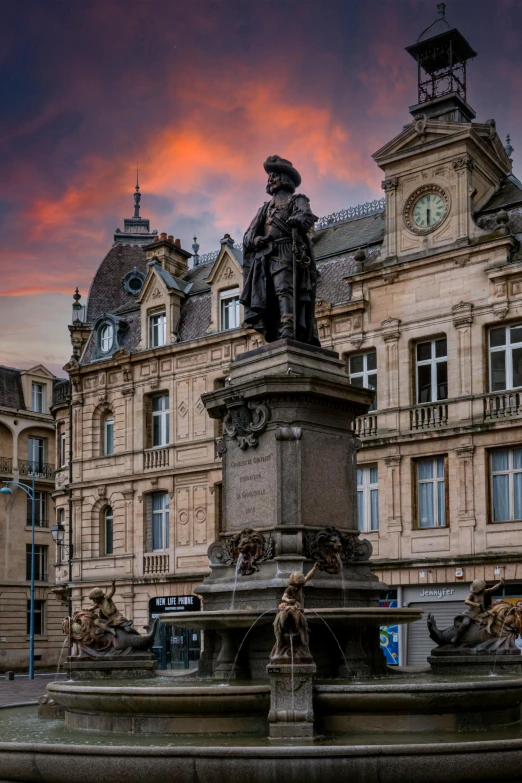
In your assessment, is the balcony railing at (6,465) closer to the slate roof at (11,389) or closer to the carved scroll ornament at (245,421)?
the slate roof at (11,389)

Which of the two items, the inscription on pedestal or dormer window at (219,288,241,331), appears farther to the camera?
dormer window at (219,288,241,331)

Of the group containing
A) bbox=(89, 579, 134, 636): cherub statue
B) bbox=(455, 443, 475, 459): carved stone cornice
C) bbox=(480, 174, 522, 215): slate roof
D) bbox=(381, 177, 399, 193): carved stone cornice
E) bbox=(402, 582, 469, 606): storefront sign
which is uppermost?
bbox=(381, 177, 399, 193): carved stone cornice

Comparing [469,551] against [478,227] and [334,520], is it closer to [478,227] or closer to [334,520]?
[478,227]

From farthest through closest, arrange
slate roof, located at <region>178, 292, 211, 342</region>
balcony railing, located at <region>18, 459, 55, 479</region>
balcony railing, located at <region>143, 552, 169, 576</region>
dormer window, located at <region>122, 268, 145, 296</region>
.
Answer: balcony railing, located at <region>18, 459, 55, 479</region>
dormer window, located at <region>122, 268, 145, 296</region>
slate roof, located at <region>178, 292, 211, 342</region>
balcony railing, located at <region>143, 552, 169, 576</region>

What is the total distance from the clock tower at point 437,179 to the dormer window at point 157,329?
11001 mm

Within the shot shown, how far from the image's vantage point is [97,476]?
45219 mm

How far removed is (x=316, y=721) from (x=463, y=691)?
5.23ft

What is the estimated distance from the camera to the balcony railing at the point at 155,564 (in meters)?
Answer: 42.0

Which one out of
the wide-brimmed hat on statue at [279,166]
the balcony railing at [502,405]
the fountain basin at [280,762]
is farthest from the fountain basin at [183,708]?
the balcony railing at [502,405]

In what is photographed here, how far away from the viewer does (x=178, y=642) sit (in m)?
40.9

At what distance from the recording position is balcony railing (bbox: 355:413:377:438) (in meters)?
36.5

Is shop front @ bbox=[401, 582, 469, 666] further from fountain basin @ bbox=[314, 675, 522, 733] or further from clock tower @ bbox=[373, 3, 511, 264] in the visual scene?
fountain basin @ bbox=[314, 675, 522, 733]

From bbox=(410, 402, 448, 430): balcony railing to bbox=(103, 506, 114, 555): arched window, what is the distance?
14.8 metres

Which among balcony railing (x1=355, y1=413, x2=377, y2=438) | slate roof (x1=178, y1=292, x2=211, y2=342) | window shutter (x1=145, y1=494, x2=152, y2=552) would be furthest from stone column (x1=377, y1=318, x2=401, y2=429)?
window shutter (x1=145, y1=494, x2=152, y2=552)
